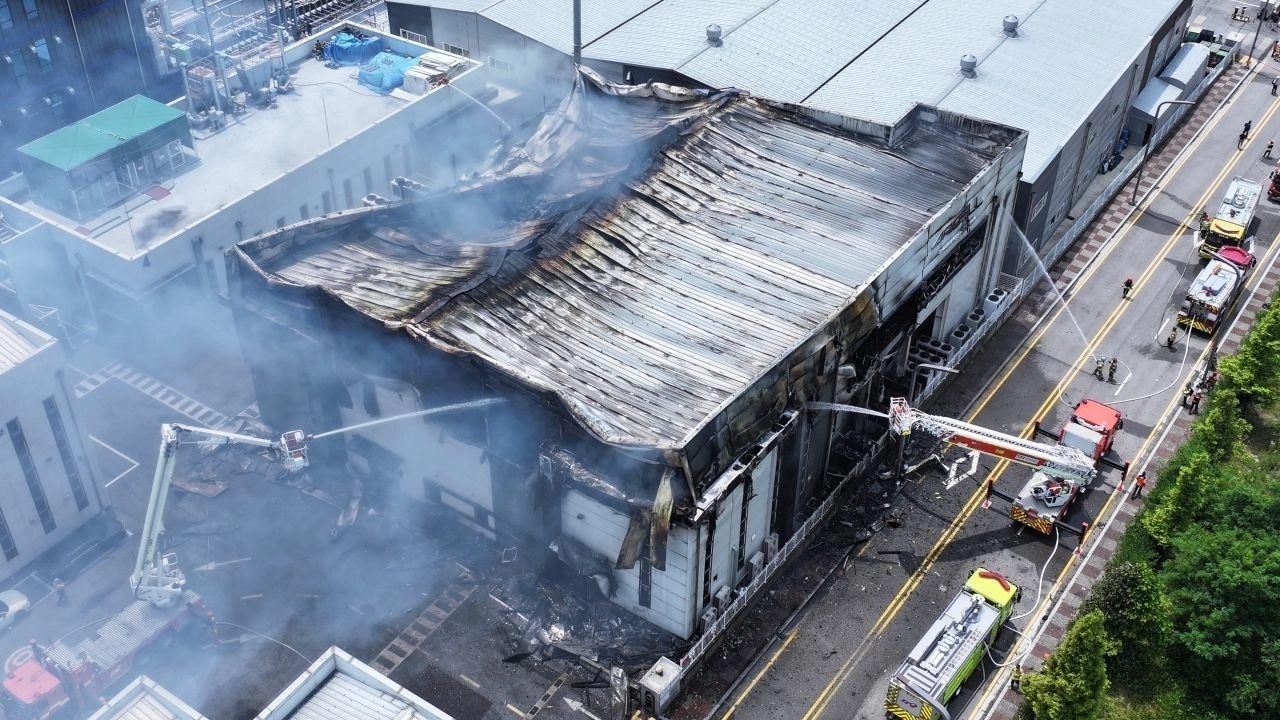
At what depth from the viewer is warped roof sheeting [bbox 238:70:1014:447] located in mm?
53406

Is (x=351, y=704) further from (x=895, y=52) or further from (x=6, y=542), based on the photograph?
(x=895, y=52)

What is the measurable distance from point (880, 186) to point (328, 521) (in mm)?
33116

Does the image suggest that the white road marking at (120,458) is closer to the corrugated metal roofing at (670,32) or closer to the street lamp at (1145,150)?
the corrugated metal roofing at (670,32)

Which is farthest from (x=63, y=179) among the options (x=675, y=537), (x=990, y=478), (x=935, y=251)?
(x=990, y=478)

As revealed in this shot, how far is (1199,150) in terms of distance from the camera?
301 ft

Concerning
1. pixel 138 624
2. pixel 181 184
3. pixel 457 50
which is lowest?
pixel 138 624

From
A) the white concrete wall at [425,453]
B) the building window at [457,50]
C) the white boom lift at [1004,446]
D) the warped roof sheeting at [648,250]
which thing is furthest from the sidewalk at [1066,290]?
the building window at [457,50]

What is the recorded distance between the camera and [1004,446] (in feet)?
184

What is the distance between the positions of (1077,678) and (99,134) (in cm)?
5790

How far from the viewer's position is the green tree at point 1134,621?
170 feet

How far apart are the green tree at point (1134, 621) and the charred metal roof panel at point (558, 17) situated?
4924cm

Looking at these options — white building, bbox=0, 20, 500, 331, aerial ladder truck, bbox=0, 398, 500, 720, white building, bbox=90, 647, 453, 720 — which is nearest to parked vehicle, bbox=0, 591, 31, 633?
aerial ladder truck, bbox=0, 398, 500, 720

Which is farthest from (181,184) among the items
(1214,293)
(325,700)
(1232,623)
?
(1214,293)

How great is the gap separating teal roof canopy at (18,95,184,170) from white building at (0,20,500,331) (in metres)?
0.10
